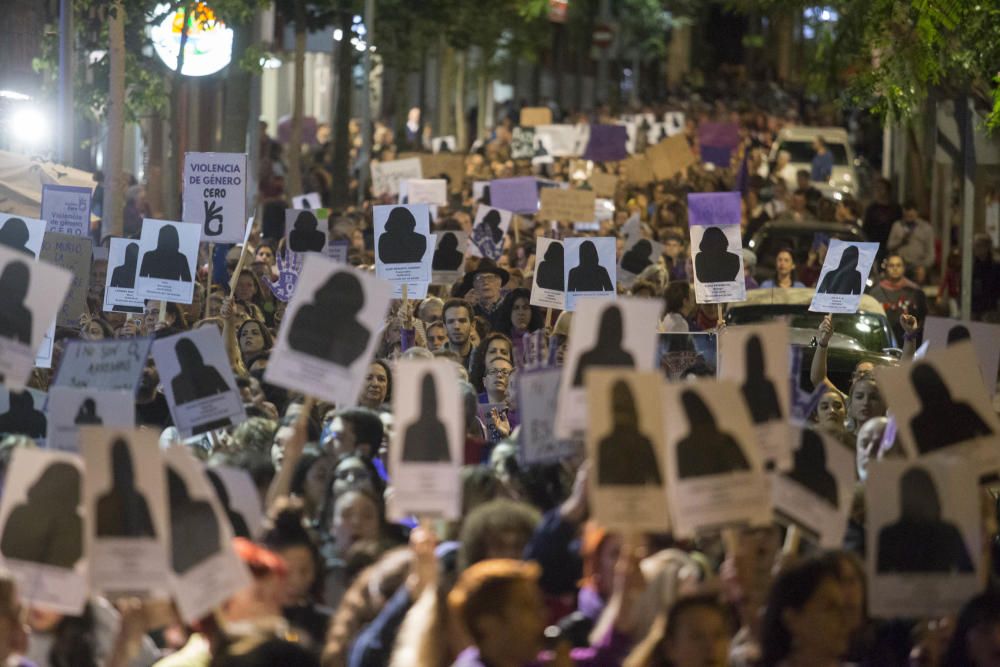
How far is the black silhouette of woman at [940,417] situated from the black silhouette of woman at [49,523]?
2.86 m

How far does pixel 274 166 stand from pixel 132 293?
20.1m

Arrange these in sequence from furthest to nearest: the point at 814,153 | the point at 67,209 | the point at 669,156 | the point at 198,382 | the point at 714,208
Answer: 1. the point at 814,153
2. the point at 669,156
3. the point at 714,208
4. the point at 67,209
5. the point at 198,382

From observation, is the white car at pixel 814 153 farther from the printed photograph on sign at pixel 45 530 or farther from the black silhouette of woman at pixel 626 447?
the printed photograph on sign at pixel 45 530

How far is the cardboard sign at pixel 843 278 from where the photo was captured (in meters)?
13.8

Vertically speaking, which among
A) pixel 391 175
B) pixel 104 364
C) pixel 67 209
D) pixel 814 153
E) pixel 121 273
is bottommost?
pixel 104 364

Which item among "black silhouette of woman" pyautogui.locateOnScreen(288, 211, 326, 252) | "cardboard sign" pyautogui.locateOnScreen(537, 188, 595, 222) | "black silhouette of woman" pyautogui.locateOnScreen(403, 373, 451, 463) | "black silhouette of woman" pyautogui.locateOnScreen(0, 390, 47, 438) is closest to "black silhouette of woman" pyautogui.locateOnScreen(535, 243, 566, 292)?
"black silhouette of woman" pyautogui.locateOnScreen(288, 211, 326, 252)

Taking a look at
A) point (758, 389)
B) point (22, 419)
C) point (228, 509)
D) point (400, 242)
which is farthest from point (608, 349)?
point (400, 242)

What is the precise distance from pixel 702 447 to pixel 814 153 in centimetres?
3087

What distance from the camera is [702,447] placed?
6.50 m

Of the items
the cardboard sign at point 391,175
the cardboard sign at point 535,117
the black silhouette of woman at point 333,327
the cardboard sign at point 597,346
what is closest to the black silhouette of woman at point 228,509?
the black silhouette of woman at point 333,327

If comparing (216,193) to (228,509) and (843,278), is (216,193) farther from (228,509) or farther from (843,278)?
(228,509)

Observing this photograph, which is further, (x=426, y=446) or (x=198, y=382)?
(x=198, y=382)

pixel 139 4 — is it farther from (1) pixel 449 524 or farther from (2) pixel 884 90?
(1) pixel 449 524

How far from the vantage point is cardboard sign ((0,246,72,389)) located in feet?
24.5
